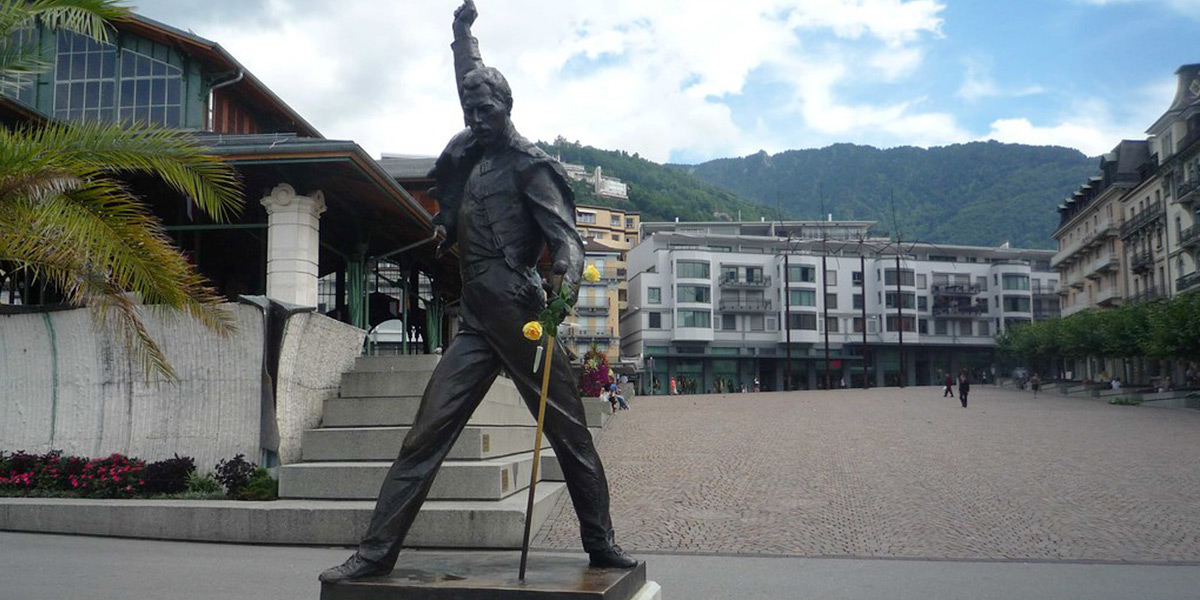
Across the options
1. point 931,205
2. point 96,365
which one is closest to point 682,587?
point 96,365

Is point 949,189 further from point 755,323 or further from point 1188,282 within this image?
point 1188,282

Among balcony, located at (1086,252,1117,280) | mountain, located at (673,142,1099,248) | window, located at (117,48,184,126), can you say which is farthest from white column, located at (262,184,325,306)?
mountain, located at (673,142,1099,248)

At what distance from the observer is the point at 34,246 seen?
7.85 meters

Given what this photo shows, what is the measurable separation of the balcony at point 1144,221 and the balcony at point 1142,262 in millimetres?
1659

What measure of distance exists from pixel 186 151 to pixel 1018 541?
8.34m

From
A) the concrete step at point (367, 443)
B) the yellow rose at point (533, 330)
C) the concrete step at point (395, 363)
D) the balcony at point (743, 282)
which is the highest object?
the balcony at point (743, 282)

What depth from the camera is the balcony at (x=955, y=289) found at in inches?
3514

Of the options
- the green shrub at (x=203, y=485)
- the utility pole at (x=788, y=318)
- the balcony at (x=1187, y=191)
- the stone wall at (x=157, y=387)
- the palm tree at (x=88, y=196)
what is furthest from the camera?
the utility pole at (x=788, y=318)

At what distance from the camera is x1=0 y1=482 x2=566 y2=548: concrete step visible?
820 centimetres

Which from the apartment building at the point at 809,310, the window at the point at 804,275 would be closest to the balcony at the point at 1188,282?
the apartment building at the point at 809,310

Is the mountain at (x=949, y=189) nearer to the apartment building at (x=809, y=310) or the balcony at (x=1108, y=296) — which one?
the apartment building at (x=809, y=310)

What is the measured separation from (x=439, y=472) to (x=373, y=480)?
73 cm

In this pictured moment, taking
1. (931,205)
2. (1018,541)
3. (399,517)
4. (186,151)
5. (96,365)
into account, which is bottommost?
(1018,541)

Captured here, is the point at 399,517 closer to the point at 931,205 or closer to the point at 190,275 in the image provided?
the point at 190,275
